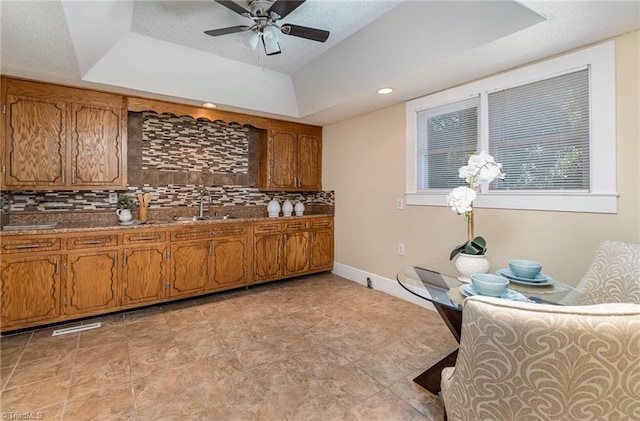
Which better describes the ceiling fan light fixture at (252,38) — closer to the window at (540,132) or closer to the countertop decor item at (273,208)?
the window at (540,132)

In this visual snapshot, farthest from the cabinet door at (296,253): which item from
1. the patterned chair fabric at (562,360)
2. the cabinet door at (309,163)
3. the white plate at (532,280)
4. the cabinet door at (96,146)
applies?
the patterned chair fabric at (562,360)

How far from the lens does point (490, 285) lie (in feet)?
4.83

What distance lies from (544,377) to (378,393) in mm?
1280

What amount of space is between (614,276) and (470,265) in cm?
72

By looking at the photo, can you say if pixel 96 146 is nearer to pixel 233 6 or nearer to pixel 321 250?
pixel 233 6

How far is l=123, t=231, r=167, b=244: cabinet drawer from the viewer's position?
2.98 m

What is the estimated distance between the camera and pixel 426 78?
2.72 metres

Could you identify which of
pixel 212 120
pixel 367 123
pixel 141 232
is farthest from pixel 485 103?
pixel 141 232

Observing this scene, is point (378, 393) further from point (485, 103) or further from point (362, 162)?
point (362, 162)

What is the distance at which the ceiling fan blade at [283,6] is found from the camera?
1891 mm

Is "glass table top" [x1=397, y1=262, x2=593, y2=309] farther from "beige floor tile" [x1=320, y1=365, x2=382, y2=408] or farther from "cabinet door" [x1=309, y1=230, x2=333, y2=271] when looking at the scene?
"cabinet door" [x1=309, y1=230, x2=333, y2=271]

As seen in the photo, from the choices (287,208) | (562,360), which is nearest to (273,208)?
(287,208)

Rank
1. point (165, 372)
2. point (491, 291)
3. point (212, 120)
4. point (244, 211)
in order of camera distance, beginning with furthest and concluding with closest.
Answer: point (244, 211) < point (212, 120) < point (165, 372) < point (491, 291)

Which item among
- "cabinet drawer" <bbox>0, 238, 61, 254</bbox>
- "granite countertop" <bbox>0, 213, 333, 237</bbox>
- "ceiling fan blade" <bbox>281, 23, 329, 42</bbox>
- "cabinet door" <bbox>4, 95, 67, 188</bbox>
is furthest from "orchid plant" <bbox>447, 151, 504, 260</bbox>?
"cabinet door" <bbox>4, 95, 67, 188</bbox>
